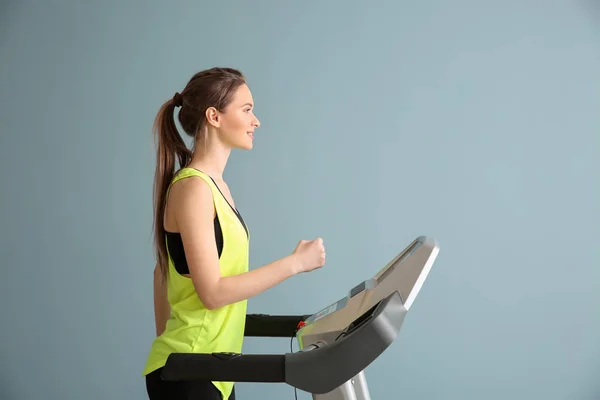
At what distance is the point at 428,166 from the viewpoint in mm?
3252

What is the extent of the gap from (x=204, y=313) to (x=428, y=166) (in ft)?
6.16

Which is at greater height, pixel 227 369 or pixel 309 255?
pixel 309 255

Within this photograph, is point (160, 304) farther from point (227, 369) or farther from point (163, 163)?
point (227, 369)

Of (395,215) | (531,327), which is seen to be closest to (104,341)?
(395,215)

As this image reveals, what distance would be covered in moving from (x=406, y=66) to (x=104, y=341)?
6.17ft

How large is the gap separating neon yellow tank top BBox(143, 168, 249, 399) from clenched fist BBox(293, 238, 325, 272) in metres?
0.16

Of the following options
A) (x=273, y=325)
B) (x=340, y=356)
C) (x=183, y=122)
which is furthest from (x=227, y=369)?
(x=183, y=122)

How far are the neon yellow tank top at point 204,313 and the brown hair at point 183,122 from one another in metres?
0.08

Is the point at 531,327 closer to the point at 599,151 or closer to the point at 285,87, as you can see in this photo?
the point at 599,151

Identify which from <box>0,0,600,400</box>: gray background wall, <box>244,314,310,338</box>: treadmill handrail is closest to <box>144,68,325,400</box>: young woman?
<box>244,314,310,338</box>: treadmill handrail

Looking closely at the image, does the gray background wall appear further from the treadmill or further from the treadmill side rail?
the treadmill side rail

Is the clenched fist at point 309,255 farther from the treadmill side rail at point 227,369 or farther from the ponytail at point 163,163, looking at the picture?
the ponytail at point 163,163

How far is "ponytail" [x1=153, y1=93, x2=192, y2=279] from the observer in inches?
66.4

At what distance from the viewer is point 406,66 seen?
327cm
